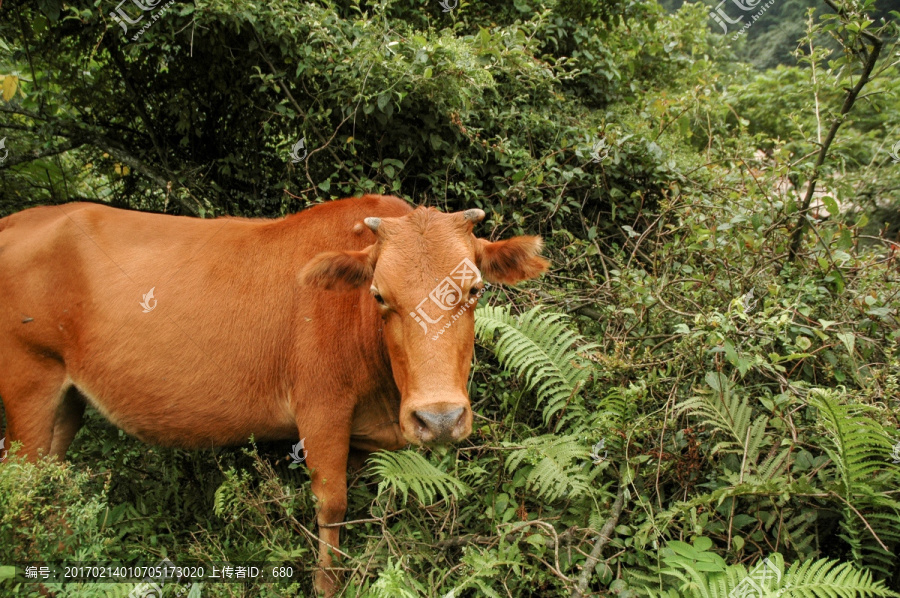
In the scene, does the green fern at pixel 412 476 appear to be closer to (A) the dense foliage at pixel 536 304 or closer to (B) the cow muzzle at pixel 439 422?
(A) the dense foliage at pixel 536 304

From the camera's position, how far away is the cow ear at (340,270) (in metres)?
3.65

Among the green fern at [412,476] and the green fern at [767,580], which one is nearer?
the green fern at [767,580]

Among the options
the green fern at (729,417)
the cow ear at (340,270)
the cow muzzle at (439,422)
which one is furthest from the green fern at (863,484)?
the cow ear at (340,270)

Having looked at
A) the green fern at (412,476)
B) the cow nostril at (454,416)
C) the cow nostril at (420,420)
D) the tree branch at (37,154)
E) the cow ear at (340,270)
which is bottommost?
the green fern at (412,476)

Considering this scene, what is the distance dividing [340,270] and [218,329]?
113 centimetres

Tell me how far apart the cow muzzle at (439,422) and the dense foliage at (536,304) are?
1.80ft

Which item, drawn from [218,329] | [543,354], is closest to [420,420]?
[543,354]

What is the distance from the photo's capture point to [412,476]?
140 inches

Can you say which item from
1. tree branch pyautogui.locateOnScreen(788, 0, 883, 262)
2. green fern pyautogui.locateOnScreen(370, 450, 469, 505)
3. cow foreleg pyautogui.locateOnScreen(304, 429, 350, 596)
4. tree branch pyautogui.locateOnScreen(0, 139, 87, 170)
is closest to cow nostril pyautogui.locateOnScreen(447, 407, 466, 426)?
green fern pyautogui.locateOnScreen(370, 450, 469, 505)

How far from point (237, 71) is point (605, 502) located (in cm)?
560

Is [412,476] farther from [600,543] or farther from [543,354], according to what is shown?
[543,354]

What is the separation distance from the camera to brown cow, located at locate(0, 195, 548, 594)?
3.86 metres

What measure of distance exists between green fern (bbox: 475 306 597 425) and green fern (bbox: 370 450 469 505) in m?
0.91

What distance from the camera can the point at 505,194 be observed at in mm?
5734
